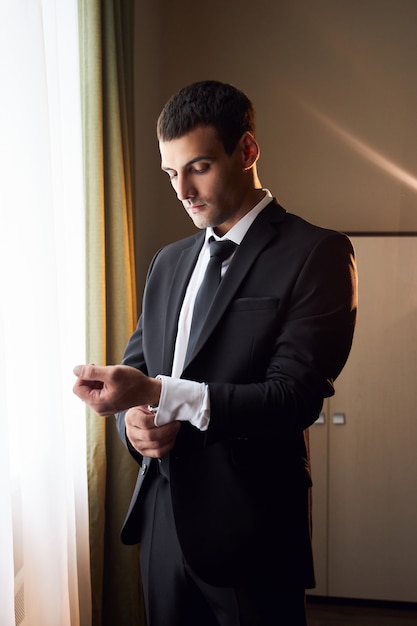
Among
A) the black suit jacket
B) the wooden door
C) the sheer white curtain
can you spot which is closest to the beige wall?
the wooden door

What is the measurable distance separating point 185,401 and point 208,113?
53 centimetres

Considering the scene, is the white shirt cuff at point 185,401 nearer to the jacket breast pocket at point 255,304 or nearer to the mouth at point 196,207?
the jacket breast pocket at point 255,304

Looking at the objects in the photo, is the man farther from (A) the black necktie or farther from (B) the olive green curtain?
(B) the olive green curtain

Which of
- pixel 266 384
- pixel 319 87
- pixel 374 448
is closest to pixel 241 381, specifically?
pixel 266 384

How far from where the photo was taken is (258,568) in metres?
1.31

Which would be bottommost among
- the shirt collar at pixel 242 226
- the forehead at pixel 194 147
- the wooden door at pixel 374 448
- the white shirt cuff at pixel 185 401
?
the wooden door at pixel 374 448

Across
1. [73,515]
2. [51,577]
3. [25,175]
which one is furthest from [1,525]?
[25,175]

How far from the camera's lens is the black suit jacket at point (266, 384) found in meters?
1.24

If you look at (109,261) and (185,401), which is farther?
(109,261)

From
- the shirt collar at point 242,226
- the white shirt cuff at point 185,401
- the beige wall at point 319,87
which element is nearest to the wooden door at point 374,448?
the beige wall at point 319,87

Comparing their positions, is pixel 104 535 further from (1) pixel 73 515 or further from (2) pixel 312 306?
(2) pixel 312 306

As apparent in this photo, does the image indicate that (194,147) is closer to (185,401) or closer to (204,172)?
(204,172)

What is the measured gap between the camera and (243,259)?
52.1 inches

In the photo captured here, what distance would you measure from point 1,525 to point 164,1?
2639 mm
